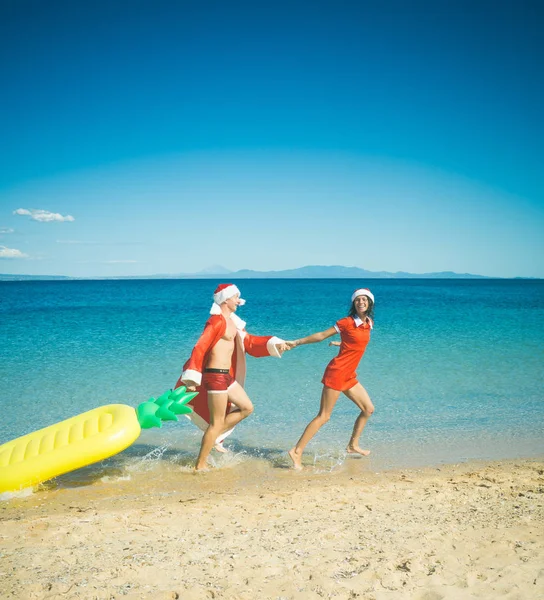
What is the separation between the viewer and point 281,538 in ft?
11.0

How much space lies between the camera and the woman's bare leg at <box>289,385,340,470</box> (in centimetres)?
506

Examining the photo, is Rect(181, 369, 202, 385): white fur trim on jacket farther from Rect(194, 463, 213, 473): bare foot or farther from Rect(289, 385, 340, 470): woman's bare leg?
Rect(289, 385, 340, 470): woman's bare leg

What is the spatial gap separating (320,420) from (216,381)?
1189 millimetres

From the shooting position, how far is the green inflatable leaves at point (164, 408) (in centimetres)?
473

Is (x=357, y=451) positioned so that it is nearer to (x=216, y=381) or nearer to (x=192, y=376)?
(x=216, y=381)

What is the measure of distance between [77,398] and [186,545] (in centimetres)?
554

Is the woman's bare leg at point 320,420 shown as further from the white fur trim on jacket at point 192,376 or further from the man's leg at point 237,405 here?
the white fur trim on jacket at point 192,376

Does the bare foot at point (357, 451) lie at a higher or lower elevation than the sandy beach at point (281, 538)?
lower

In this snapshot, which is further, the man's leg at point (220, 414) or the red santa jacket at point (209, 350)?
the man's leg at point (220, 414)

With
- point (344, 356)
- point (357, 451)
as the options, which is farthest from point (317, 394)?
point (344, 356)

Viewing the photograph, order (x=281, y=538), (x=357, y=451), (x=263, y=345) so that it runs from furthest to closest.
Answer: (x=357, y=451) → (x=263, y=345) → (x=281, y=538)

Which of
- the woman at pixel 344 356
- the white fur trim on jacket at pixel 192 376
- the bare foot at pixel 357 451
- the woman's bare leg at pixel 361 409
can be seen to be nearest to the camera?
the white fur trim on jacket at pixel 192 376

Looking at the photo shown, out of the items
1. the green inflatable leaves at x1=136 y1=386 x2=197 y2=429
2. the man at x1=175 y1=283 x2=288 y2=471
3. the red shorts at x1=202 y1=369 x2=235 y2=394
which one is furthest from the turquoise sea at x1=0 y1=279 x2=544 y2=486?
the red shorts at x1=202 y1=369 x2=235 y2=394

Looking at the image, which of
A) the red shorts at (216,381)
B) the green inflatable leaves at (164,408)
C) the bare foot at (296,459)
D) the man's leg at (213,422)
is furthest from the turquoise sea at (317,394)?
the red shorts at (216,381)
